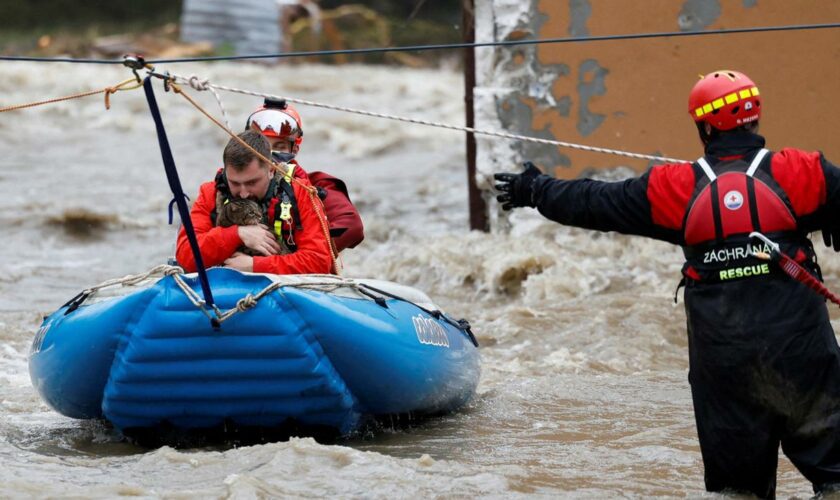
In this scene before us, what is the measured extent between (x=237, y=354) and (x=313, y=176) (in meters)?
1.53

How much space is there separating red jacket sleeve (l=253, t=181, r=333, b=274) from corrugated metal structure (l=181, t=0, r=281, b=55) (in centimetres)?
2932

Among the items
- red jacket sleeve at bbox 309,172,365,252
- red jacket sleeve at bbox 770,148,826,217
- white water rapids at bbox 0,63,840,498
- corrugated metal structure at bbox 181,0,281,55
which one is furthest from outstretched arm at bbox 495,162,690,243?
corrugated metal structure at bbox 181,0,281,55

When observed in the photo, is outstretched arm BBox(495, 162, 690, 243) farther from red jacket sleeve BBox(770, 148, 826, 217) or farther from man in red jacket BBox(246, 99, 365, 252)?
man in red jacket BBox(246, 99, 365, 252)

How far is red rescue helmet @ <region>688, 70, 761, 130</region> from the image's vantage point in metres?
4.38

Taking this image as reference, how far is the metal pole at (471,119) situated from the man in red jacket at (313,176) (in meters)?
4.36

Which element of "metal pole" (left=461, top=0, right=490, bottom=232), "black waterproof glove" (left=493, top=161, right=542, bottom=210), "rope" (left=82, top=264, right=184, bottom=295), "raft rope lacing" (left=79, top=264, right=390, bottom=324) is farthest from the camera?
"metal pole" (left=461, top=0, right=490, bottom=232)

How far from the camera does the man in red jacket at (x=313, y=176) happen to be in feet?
20.4

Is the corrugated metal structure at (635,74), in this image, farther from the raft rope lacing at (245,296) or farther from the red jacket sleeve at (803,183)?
the red jacket sleeve at (803,183)

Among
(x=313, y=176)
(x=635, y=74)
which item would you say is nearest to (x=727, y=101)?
(x=313, y=176)

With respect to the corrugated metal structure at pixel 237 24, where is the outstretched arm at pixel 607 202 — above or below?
below

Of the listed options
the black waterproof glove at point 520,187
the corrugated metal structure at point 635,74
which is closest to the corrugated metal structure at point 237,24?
the corrugated metal structure at point 635,74

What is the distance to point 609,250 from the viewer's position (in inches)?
416

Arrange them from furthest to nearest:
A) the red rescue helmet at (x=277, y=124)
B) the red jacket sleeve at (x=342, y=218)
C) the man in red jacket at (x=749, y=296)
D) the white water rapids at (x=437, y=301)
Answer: the red rescue helmet at (x=277, y=124) → the red jacket sleeve at (x=342, y=218) → the white water rapids at (x=437, y=301) → the man in red jacket at (x=749, y=296)

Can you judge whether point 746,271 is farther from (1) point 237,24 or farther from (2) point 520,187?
(1) point 237,24
